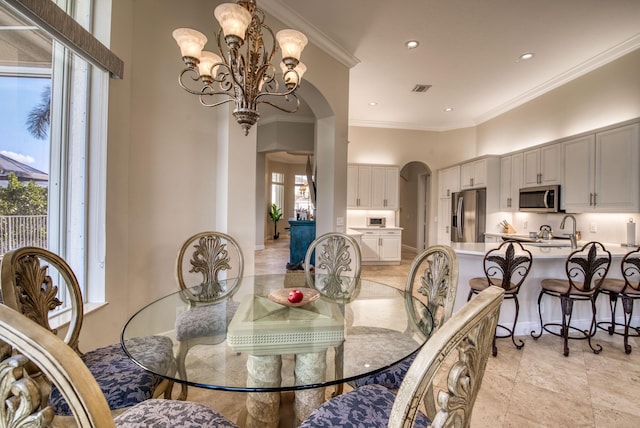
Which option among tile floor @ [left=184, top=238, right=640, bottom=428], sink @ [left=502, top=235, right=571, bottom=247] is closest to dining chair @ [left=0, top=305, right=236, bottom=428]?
tile floor @ [left=184, top=238, right=640, bottom=428]

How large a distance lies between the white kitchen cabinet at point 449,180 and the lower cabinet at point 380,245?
1417 mm

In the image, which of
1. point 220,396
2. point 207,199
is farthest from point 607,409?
point 207,199

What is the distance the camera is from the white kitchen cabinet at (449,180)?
20.1 feet

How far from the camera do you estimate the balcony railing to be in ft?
4.99

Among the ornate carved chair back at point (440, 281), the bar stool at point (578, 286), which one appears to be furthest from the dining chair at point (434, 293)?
the bar stool at point (578, 286)

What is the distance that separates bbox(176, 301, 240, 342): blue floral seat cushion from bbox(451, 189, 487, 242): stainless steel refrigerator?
513 centimetres

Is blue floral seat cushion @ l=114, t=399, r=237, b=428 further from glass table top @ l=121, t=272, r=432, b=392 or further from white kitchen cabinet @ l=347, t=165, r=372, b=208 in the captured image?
white kitchen cabinet @ l=347, t=165, r=372, b=208

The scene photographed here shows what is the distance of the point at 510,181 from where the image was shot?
511cm

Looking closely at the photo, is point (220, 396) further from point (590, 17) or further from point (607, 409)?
point (590, 17)

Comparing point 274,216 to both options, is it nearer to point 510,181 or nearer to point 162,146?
point 510,181

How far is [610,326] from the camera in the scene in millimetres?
2996

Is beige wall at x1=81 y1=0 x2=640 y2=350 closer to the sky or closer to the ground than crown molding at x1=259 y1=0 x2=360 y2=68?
closer to the ground

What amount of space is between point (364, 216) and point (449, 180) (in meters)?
2.06

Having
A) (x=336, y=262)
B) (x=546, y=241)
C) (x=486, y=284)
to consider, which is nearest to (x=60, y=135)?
(x=336, y=262)
